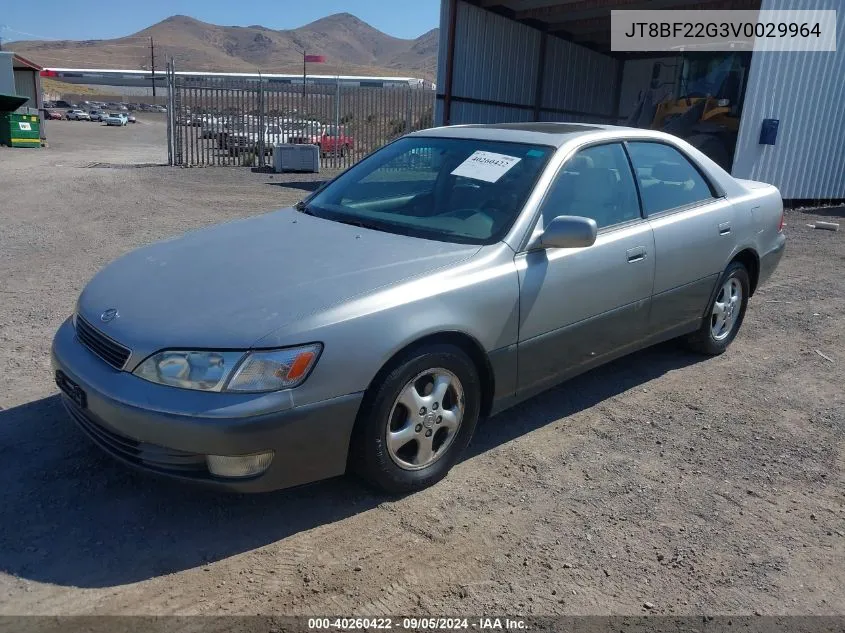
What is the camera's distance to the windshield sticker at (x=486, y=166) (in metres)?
3.93

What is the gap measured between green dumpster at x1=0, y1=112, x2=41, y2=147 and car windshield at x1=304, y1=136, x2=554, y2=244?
80.1 feet

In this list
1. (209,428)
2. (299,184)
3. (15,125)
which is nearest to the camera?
(209,428)

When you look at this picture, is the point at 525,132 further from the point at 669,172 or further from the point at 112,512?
the point at 112,512

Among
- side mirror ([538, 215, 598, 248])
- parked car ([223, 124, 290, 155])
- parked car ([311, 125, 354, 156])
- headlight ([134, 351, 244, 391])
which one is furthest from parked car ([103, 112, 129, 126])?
headlight ([134, 351, 244, 391])

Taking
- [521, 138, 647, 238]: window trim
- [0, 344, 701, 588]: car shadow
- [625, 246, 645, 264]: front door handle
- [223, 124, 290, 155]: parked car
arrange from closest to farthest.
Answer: [0, 344, 701, 588]: car shadow, [521, 138, 647, 238]: window trim, [625, 246, 645, 264]: front door handle, [223, 124, 290, 155]: parked car

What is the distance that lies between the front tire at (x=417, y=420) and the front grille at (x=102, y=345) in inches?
39.0

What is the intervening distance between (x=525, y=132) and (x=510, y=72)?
1349 cm

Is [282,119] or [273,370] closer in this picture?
[273,370]

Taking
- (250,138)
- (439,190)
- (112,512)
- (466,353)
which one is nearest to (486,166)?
(439,190)

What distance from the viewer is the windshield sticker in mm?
3930

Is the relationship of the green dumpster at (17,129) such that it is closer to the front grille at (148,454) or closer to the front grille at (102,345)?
the front grille at (102,345)

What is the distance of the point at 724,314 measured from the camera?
514cm

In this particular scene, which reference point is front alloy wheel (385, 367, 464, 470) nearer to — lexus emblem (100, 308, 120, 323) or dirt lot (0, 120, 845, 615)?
dirt lot (0, 120, 845, 615)

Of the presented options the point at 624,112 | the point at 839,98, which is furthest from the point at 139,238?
the point at 624,112
